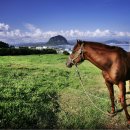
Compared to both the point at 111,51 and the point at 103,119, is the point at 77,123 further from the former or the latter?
the point at 111,51

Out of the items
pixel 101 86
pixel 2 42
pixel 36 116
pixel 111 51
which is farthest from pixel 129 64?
pixel 2 42

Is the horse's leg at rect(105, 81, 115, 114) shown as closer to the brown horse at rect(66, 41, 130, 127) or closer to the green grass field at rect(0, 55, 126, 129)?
the brown horse at rect(66, 41, 130, 127)

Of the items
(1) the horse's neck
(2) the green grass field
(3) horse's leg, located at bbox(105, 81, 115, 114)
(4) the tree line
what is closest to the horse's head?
(1) the horse's neck

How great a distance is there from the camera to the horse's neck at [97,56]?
876 cm

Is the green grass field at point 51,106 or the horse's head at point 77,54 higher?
the horse's head at point 77,54

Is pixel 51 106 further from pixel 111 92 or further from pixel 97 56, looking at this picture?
pixel 97 56

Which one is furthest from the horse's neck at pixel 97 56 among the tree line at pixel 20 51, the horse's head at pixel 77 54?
the tree line at pixel 20 51

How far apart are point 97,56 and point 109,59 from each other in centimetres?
38

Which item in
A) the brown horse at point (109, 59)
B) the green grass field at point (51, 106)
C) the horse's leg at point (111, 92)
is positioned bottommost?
the green grass field at point (51, 106)

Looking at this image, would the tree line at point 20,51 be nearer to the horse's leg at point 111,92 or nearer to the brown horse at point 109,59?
the horse's leg at point 111,92

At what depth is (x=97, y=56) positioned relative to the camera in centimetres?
886

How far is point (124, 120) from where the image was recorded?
366 inches

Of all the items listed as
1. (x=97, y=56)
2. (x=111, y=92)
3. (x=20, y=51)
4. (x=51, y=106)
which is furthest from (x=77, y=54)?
(x=20, y=51)

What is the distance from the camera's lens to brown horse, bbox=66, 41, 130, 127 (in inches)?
338
